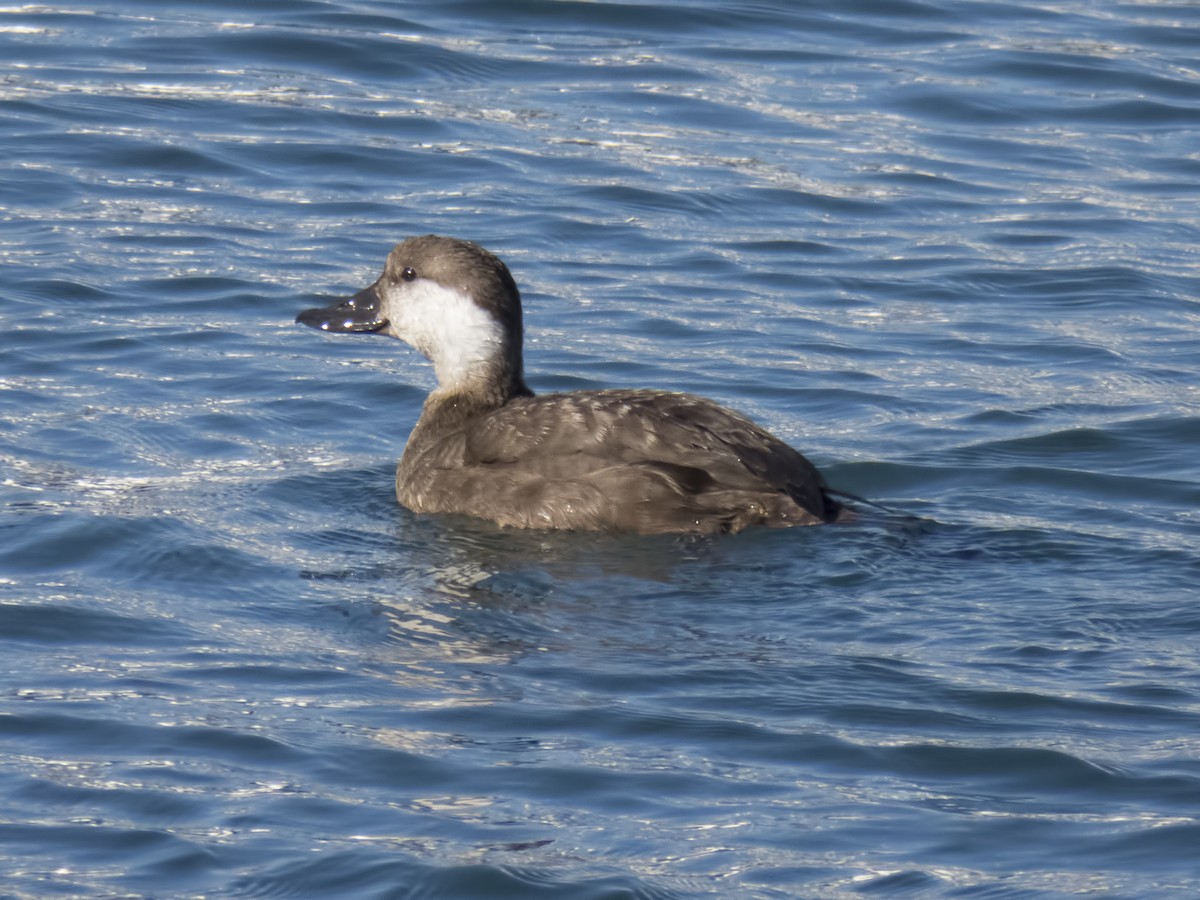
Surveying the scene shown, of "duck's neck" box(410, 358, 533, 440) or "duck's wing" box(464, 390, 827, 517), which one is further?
"duck's neck" box(410, 358, 533, 440)

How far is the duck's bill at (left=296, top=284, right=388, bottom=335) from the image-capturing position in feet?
27.8

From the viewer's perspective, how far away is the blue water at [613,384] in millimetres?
5008

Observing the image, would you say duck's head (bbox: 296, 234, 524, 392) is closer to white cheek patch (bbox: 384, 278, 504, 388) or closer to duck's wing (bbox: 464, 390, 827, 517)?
white cheek patch (bbox: 384, 278, 504, 388)

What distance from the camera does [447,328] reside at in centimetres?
814

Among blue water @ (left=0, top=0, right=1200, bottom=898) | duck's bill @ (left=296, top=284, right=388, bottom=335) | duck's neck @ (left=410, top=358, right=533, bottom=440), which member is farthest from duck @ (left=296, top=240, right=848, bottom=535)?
duck's bill @ (left=296, top=284, right=388, bottom=335)

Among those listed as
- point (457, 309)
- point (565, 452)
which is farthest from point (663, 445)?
point (457, 309)

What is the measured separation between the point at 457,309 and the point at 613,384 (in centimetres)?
124

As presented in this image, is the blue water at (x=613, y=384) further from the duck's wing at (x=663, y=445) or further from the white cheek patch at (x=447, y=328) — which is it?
the white cheek patch at (x=447, y=328)

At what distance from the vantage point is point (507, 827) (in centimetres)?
494

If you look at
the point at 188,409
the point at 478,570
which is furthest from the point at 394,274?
the point at 478,570

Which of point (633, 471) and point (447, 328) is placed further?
point (447, 328)

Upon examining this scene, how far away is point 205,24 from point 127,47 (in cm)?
72

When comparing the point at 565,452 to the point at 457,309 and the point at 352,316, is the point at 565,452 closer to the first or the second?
the point at 457,309

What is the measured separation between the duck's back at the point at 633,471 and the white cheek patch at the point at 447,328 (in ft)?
1.89
